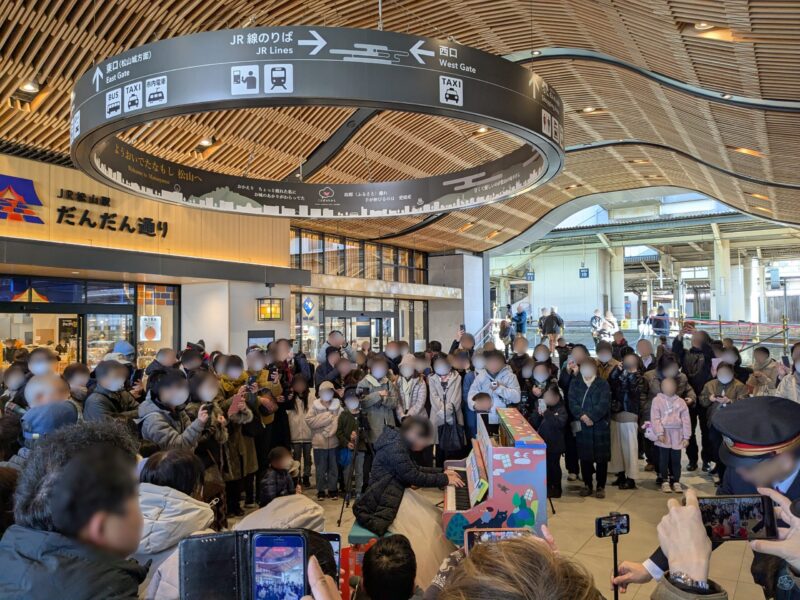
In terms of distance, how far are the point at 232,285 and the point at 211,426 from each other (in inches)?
316

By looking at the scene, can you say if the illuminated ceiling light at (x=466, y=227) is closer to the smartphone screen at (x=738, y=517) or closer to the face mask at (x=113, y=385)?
the face mask at (x=113, y=385)

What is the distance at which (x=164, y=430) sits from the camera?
3986mm

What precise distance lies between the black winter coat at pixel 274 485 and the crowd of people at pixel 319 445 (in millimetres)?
16

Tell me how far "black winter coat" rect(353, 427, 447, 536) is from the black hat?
97.2 inches

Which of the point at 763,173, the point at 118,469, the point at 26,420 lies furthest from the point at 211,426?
the point at 763,173

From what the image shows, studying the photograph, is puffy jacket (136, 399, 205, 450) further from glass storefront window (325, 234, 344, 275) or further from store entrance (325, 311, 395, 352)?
store entrance (325, 311, 395, 352)

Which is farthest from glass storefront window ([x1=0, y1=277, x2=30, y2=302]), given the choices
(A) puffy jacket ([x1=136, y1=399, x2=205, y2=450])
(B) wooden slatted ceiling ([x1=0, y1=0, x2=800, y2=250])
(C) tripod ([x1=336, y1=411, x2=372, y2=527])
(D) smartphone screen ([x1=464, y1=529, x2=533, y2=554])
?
(D) smartphone screen ([x1=464, y1=529, x2=533, y2=554])

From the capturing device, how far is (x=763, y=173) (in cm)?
1039

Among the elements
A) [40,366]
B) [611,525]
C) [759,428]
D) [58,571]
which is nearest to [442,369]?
[40,366]

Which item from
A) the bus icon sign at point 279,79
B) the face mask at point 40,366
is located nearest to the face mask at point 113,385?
the face mask at point 40,366

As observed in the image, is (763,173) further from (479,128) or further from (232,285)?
(232,285)

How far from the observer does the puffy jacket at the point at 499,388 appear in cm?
665

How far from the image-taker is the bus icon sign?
3.41m

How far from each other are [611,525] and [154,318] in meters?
11.7
